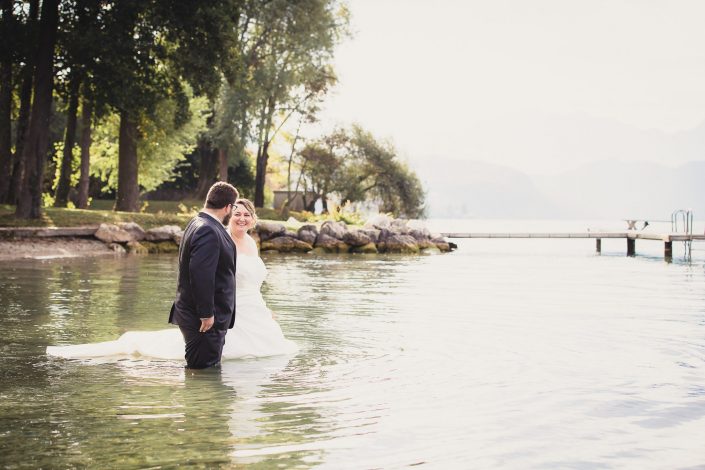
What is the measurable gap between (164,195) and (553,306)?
48.3 metres

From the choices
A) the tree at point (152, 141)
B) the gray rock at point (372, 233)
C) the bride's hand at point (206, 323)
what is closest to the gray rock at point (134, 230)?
the tree at point (152, 141)

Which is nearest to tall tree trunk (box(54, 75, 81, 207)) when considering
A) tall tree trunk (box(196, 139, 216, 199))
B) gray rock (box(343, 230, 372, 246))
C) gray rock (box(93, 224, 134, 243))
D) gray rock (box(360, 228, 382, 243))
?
gray rock (box(93, 224, 134, 243))

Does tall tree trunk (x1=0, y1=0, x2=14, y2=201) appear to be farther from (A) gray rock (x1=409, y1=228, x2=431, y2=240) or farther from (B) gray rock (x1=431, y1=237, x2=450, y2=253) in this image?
(B) gray rock (x1=431, y1=237, x2=450, y2=253)

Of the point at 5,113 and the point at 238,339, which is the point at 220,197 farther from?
the point at 5,113

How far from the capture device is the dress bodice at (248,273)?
9812mm

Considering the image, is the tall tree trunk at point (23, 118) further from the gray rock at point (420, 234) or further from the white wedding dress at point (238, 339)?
the white wedding dress at point (238, 339)

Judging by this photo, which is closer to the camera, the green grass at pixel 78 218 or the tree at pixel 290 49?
the green grass at pixel 78 218

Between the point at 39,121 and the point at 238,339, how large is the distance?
21972 mm

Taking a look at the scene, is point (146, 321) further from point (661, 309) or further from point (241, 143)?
point (241, 143)

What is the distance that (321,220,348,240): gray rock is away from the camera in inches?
1576

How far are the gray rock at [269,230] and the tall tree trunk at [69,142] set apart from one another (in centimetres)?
847

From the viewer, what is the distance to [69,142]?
1405 inches

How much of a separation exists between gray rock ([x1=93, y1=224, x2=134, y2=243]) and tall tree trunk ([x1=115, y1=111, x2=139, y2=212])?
241 inches

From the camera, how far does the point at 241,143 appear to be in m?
49.5
